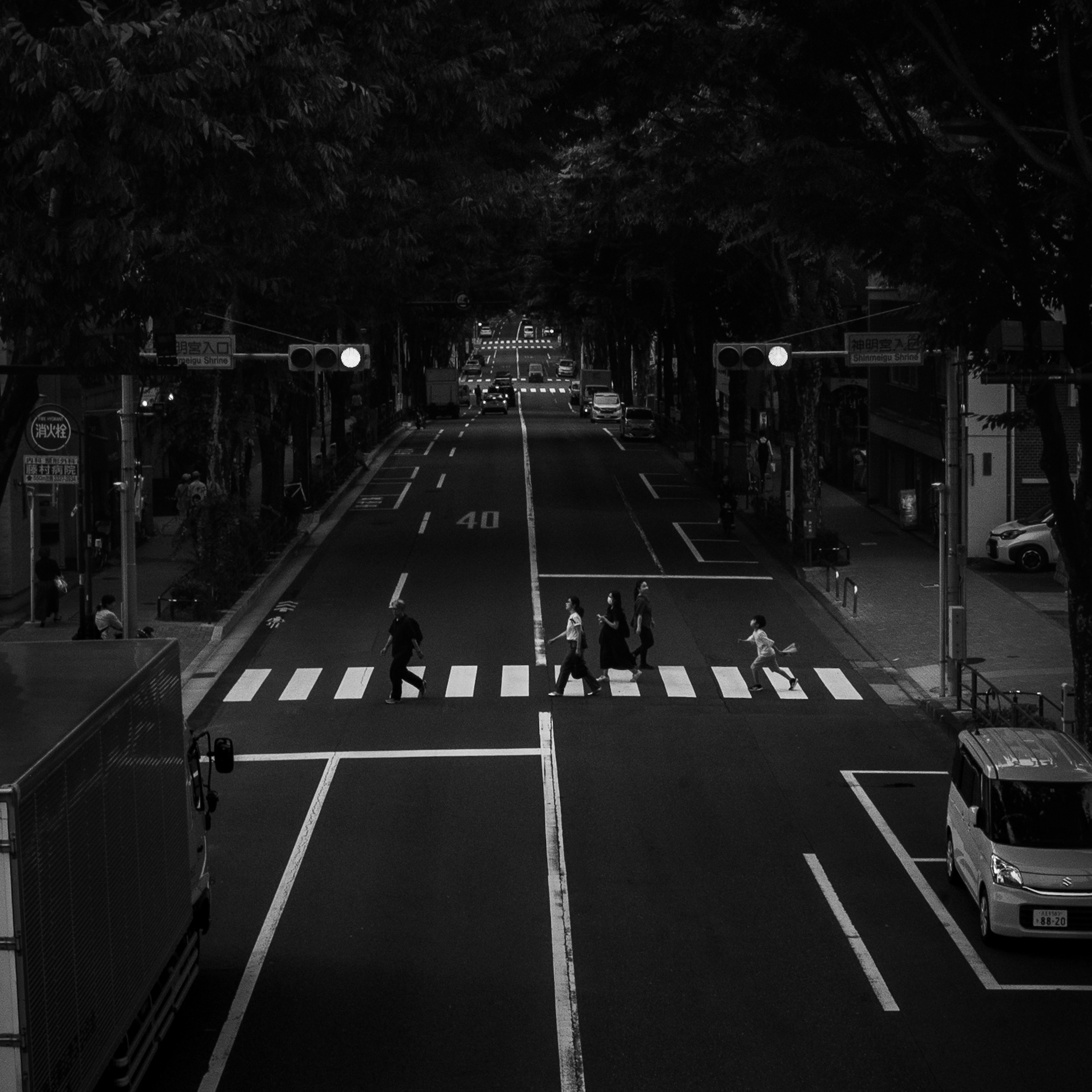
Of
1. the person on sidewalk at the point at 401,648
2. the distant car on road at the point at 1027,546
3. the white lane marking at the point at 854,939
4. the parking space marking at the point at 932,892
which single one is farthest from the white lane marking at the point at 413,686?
the distant car on road at the point at 1027,546

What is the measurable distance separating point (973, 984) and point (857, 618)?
2075cm

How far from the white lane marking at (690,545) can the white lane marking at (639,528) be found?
0.98 meters

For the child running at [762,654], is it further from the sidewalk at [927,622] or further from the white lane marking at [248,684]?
the white lane marking at [248,684]

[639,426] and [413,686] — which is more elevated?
[639,426]

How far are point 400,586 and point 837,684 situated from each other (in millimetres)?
12818

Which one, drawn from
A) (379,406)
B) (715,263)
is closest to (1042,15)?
(715,263)

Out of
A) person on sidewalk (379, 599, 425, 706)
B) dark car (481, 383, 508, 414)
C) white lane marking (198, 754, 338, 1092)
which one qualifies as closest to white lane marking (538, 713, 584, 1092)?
A: white lane marking (198, 754, 338, 1092)

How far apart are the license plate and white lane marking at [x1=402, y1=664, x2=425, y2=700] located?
13.6 meters

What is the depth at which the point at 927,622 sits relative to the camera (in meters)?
33.7

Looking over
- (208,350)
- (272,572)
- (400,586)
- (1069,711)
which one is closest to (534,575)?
(400,586)

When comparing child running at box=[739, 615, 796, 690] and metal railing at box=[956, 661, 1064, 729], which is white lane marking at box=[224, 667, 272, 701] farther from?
metal railing at box=[956, 661, 1064, 729]

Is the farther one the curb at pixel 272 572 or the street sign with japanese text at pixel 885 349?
the curb at pixel 272 572

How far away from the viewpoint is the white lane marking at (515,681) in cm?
2672

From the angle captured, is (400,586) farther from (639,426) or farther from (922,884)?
(639,426)
